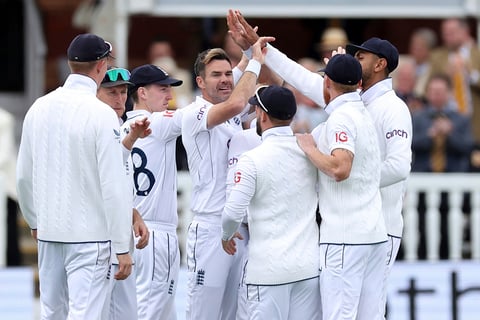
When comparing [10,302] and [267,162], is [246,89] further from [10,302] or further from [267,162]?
[10,302]

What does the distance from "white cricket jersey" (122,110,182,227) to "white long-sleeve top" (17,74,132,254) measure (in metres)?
1.20

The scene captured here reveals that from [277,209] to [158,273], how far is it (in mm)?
1407

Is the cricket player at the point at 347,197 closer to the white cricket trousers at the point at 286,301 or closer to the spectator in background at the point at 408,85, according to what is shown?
the white cricket trousers at the point at 286,301

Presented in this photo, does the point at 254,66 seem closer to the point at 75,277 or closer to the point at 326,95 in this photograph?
the point at 326,95

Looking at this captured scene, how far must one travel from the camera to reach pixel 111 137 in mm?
9250

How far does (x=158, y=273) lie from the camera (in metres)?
10.6

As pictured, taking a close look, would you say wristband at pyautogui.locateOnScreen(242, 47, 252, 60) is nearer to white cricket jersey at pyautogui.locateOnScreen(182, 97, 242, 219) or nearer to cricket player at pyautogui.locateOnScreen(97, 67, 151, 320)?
white cricket jersey at pyautogui.locateOnScreen(182, 97, 242, 219)

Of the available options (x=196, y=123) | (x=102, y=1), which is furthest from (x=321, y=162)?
(x=102, y=1)

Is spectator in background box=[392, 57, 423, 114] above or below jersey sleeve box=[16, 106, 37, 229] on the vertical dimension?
above

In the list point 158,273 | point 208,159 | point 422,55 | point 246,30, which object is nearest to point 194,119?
point 208,159

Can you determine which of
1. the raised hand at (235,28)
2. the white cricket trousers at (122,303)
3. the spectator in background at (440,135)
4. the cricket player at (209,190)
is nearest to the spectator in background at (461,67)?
the spectator in background at (440,135)

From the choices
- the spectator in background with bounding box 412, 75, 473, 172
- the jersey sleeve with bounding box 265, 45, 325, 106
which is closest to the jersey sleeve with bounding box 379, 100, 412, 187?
the jersey sleeve with bounding box 265, 45, 325, 106

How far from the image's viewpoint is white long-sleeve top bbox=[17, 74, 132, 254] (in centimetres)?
923

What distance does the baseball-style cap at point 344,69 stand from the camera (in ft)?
31.4
